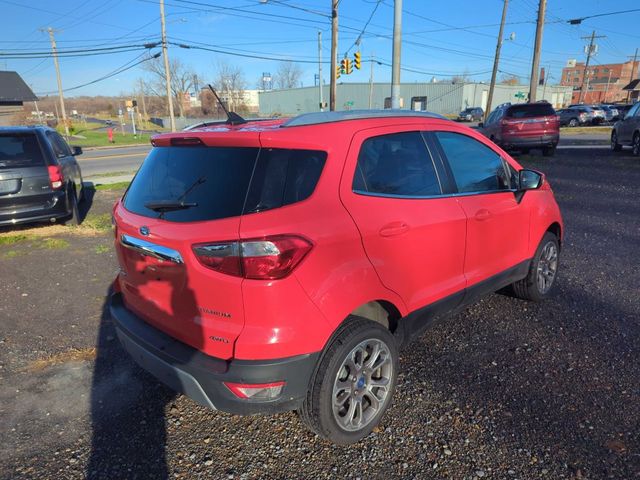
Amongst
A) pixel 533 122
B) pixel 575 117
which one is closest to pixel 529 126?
pixel 533 122

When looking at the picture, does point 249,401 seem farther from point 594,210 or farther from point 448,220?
point 594,210

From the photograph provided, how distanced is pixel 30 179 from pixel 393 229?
6.18 metres

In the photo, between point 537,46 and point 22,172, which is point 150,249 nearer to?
point 22,172

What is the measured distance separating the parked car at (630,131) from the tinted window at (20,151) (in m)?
16.0

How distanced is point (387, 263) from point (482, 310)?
204 cm

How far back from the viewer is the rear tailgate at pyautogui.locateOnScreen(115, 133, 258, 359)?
2.15 meters

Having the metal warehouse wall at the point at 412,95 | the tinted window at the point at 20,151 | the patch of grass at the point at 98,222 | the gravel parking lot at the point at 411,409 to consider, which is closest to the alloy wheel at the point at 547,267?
the gravel parking lot at the point at 411,409

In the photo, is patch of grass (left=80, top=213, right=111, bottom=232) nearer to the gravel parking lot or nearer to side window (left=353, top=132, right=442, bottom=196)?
the gravel parking lot

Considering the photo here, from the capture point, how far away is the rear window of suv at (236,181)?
2.17 metres

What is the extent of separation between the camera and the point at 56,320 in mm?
4145

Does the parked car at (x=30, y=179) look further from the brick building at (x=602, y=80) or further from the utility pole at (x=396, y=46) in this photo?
the brick building at (x=602, y=80)

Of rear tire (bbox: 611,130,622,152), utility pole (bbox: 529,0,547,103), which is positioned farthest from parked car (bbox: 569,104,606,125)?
rear tire (bbox: 611,130,622,152)

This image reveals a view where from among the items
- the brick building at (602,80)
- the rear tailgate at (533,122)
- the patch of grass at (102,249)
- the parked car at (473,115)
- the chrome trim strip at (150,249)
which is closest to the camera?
the chrome trim strip at (150,249)

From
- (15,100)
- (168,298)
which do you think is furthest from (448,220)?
(15,100)
